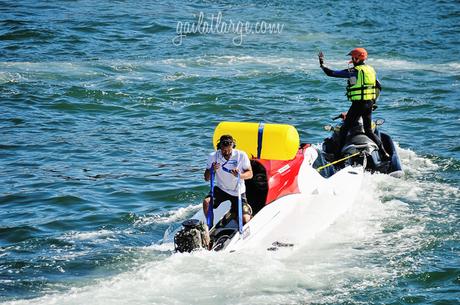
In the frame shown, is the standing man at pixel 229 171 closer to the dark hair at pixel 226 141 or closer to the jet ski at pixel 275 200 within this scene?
the dark hair at pixel 226 141

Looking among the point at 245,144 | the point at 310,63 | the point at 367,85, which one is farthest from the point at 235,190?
the point at 310,63

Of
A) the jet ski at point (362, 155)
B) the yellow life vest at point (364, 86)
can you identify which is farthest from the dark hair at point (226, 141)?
the yellow life vest at point (364, 86)

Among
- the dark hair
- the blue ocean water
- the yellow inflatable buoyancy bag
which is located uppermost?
the dark hair

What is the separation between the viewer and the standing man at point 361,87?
50.9 ft

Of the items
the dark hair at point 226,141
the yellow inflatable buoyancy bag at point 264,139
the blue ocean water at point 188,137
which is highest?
the dark hair at point 226,141

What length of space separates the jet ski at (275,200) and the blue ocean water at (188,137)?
12.7 inches

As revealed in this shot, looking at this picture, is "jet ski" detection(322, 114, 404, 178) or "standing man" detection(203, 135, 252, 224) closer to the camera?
"standing man" detection(203, 135, 252, 224)

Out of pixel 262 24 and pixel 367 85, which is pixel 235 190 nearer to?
pixel 367 85

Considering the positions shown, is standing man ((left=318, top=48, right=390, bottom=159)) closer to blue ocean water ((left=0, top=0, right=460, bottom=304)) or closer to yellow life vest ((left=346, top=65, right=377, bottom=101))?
yellow life vest ((left=346, top=65, right=377, bottom=101))

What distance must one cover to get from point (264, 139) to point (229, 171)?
1143mm

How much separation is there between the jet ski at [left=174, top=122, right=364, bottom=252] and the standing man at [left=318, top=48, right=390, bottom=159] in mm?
2323

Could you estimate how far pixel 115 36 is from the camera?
29562mm

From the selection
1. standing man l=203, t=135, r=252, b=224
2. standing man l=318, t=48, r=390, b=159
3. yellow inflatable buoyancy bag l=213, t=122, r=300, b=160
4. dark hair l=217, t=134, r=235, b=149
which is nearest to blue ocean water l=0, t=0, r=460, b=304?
standing man l=203, t=135, r=252, b=224

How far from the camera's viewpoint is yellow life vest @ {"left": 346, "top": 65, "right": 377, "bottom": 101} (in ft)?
51.0
